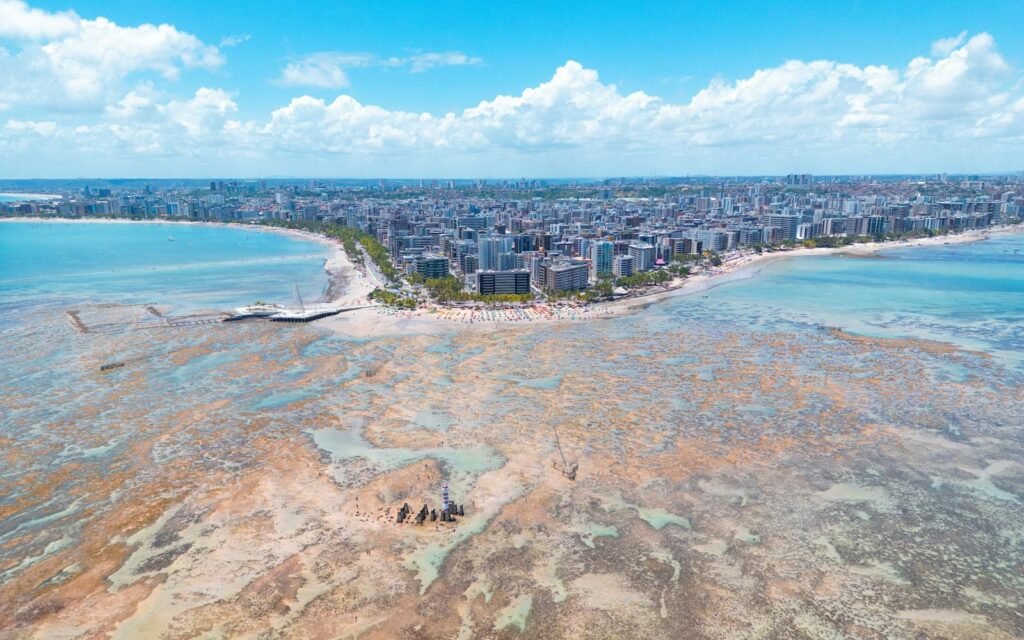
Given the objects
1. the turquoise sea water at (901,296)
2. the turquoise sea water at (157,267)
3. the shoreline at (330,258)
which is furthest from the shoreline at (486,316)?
the turquoise sea water at (157,267)

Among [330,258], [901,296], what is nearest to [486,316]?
[901,296]

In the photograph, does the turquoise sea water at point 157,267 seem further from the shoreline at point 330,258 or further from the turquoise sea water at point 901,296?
the turquoise sea water at point 901,296

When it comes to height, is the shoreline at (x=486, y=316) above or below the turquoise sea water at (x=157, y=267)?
below

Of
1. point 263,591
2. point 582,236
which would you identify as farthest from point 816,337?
point 582,236

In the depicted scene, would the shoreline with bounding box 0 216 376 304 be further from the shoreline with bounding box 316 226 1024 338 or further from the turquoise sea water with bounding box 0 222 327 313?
the shoreline with bounding box 316 226 1024 338

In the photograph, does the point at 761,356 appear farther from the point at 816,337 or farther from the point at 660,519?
the point at 660,519

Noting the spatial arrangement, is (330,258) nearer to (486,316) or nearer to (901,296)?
(486,316)
